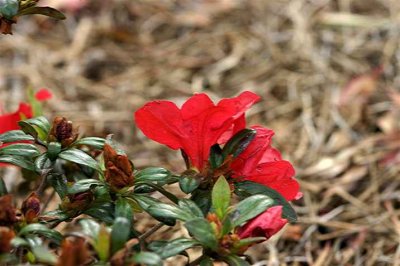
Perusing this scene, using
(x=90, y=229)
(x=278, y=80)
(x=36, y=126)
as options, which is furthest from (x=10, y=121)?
(x=278, y=80)

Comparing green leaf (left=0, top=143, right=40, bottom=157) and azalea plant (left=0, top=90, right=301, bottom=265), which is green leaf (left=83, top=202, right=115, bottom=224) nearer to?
azalea plant (left=0, top=90, right=301, bottom=265)

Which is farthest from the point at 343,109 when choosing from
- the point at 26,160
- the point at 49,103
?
the point at 26,160

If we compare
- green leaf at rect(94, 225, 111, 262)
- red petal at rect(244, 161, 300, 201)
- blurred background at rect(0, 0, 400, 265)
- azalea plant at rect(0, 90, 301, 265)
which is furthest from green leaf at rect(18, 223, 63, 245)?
blurred background at rect(0, 0, 400, 265)

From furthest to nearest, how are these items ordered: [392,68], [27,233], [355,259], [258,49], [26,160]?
[258,49]
[392,68]
[355,259]
[26,160]
[27,233]

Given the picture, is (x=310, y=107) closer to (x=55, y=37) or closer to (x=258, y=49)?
(x=258, y=49)

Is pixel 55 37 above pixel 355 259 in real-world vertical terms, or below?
above

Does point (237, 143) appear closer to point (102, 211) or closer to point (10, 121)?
point (102, 211)

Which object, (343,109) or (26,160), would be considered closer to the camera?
(26,160)
